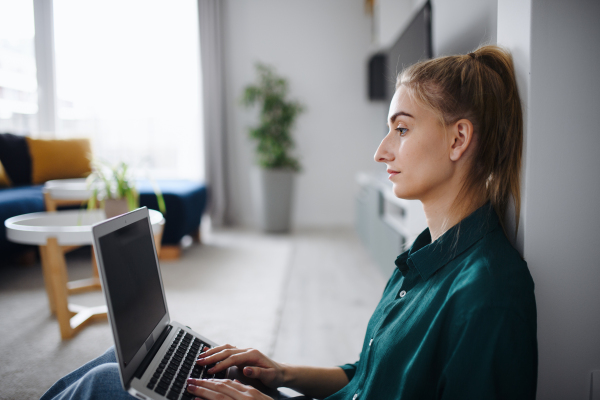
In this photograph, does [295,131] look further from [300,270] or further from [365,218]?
[300,270]

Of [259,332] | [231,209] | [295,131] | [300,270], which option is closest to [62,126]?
[231,209]

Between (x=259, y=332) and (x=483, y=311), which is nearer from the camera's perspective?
(x=483, y=311)

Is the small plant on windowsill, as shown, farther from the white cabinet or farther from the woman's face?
the woman's face

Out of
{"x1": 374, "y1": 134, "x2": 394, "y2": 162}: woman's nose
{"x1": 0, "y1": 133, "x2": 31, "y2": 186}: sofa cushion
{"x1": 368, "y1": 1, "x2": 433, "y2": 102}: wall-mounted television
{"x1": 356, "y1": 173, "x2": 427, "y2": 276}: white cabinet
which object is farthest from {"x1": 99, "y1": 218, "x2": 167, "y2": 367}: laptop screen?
{"x1": 0, "y1": 133, "x2": 31, "y2": 186}: sofa cushion

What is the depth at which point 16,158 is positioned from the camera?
144 inches

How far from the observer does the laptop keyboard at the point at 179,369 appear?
67 centimetres

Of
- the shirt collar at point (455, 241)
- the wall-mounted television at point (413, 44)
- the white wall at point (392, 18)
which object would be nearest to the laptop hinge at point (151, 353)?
the shirt collar at point (455, 241)

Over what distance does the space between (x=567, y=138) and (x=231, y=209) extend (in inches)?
179

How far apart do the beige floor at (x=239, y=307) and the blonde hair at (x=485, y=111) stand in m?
1.23

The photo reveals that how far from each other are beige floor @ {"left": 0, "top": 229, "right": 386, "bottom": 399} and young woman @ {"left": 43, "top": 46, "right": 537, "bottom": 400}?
1072 millimetres

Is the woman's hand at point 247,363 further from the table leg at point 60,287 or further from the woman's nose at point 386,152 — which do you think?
the table leg at point 60,287

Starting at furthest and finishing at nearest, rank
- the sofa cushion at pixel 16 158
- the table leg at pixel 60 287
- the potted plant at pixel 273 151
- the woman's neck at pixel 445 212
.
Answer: the potted plant at pixel 273 151 < the sofa cushion at pixel 16 158 < the table leg at pixel 60 287 < the woman's neck at pixel 445 212

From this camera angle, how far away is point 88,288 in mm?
2490

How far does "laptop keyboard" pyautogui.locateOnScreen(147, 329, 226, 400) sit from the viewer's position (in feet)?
2.20
